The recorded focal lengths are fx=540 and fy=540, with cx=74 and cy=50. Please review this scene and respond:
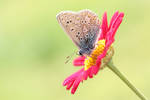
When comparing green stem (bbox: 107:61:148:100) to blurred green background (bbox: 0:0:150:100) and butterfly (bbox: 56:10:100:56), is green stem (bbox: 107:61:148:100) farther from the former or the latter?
blurred green background (bbox: 0:0:150:100)

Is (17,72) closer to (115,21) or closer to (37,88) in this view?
(37,88)

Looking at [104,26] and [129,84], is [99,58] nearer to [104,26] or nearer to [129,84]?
[129,84]

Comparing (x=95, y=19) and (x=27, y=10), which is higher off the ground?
(x=95, y=19)

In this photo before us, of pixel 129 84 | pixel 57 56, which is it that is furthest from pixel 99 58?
Result: pixel 57 56

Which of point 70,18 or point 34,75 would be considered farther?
point 34,75

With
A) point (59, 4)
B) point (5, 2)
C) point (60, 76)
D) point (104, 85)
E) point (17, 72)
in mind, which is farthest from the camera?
point (5, 2)

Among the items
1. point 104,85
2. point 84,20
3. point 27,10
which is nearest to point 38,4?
point 27,10

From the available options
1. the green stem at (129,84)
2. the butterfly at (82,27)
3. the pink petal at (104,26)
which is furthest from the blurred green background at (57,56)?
the green stem at (129,84)

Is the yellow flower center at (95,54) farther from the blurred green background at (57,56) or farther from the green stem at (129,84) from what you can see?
the blurred green background at (57,56)
